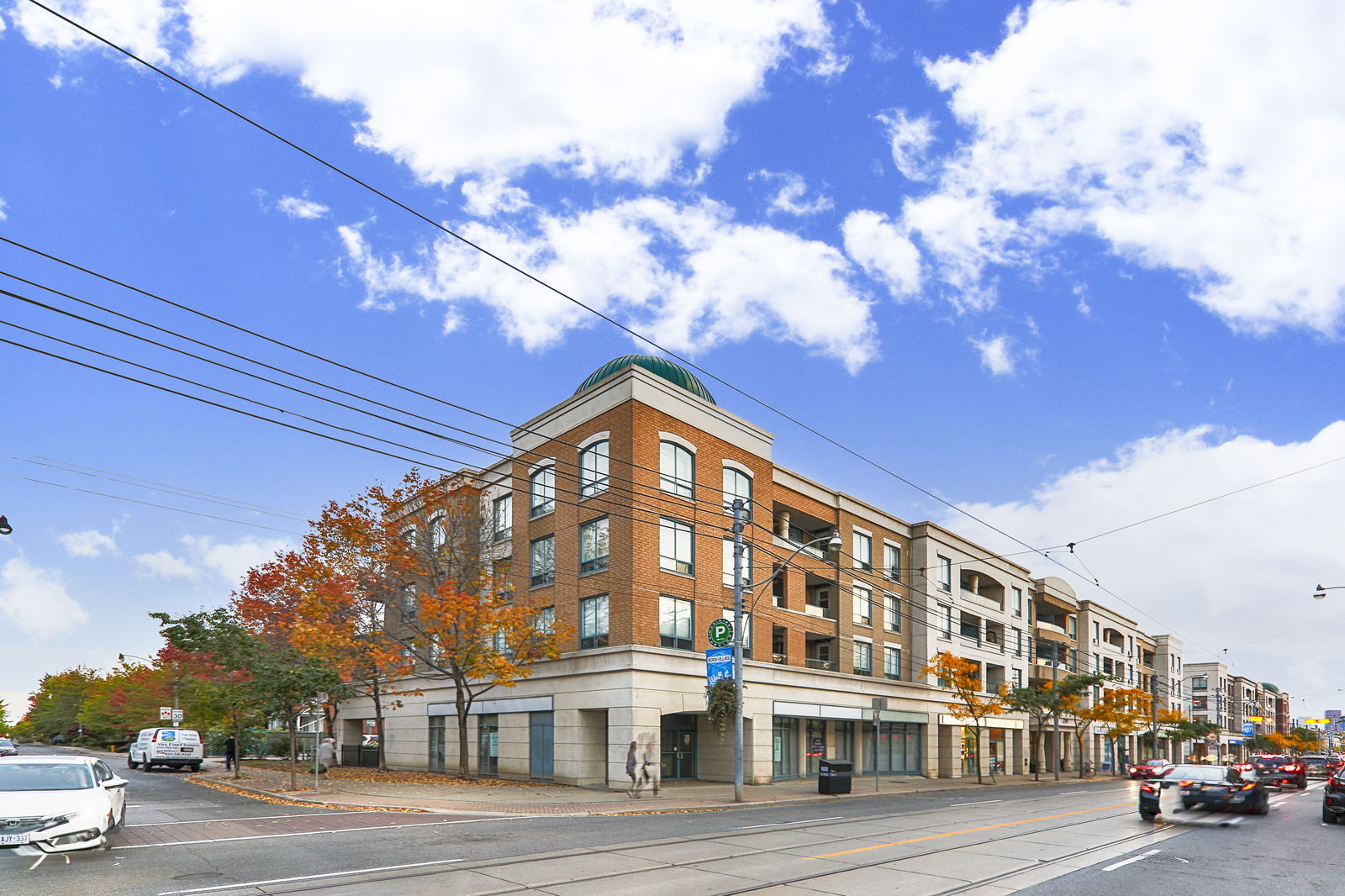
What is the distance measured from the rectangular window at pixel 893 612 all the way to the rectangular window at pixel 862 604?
5.70 feet

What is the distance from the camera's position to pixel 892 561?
50.7 meters

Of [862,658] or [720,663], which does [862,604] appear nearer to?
[862,658]

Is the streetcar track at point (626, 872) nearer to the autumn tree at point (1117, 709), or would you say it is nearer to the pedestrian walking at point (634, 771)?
the pedestrian walking at point (634, 771)

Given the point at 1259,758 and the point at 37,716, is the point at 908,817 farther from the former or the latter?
the point at 37,716

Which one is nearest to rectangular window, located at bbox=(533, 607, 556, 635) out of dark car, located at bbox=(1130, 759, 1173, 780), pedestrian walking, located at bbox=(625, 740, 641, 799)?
pedestrian walking, located at bbox=(625, 740, 641, 799)

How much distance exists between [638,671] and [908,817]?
36.1ft

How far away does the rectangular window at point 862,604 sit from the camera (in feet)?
152

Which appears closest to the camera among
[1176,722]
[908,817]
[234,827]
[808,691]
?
[234,827]

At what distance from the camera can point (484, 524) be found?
41.2 meters

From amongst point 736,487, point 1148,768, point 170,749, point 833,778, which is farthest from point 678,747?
point 1148,768

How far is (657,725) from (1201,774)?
1608 cm

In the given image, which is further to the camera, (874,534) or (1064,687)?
(1064,687)

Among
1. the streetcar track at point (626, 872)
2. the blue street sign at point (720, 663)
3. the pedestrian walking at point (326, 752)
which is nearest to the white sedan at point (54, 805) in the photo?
the streetcar track at point (626, 872)

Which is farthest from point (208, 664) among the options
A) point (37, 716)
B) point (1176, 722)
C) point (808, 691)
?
point (1176, 722)
